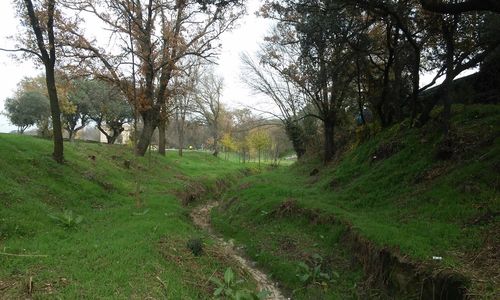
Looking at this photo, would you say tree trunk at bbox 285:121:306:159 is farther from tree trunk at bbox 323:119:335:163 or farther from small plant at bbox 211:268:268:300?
small plant at bbox 211:268:268:300

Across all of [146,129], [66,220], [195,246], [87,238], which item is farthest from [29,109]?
[195,246]

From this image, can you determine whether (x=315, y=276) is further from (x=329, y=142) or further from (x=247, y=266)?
(x=329, y=142)

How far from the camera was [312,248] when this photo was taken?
32.7 feet

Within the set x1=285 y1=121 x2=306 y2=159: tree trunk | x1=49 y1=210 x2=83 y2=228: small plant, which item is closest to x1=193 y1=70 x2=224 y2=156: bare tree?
x1=285 y1=121 x2=306 y2=159: tree trunk

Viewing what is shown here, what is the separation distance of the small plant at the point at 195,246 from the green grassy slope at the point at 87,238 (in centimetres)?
14

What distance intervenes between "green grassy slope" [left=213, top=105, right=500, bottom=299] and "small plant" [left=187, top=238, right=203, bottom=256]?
199 centimetres

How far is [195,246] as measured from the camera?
898cm

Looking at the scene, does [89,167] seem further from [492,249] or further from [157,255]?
[492,249]

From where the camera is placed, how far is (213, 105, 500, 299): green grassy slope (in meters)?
7.20

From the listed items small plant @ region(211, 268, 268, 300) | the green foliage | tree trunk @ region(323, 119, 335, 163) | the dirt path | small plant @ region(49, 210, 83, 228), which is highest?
the green foliage

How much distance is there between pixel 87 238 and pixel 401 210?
794cm

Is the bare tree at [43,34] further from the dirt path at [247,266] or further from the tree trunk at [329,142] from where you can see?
the tree trunk at [329,142]

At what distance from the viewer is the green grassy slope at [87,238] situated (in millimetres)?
6465

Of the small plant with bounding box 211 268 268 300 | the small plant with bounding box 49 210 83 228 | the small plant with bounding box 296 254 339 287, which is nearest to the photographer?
the small plant with bounding box 211 268 268 300
